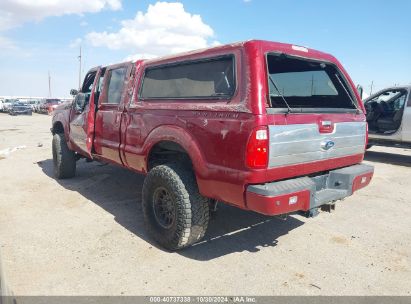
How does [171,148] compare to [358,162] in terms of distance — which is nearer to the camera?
[171,148]

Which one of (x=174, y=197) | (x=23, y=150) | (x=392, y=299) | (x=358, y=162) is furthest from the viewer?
(x=23, y=150)

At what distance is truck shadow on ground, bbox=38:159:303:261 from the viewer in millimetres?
3992

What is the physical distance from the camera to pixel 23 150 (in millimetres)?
10539

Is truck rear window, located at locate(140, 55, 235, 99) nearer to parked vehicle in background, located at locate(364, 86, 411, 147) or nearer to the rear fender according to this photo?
the rear fender

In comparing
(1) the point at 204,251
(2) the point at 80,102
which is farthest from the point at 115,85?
(1) the point at 204,251

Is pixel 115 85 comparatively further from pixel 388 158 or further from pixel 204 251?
pixel 388 158

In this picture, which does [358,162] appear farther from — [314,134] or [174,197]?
[174,197]

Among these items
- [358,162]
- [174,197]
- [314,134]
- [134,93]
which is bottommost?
[174,197]

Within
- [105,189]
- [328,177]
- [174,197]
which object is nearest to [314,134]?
[328,177]

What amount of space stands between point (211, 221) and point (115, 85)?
237 centimetres

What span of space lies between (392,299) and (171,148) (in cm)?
249

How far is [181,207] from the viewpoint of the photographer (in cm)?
360

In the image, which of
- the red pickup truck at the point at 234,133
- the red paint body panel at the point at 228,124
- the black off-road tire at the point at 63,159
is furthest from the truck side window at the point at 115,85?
the black off-road tire at the point at 63,159

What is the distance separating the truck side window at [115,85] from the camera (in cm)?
507
